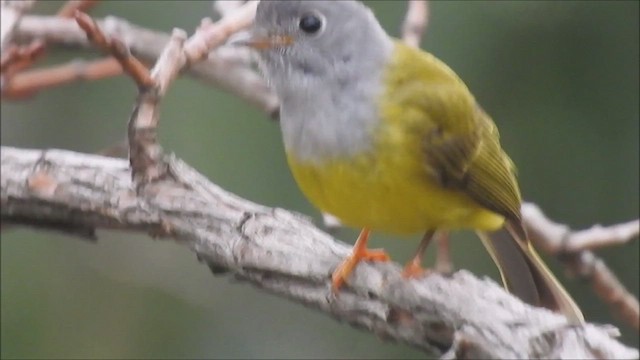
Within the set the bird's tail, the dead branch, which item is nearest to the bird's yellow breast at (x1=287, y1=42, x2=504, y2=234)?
the bird's tail

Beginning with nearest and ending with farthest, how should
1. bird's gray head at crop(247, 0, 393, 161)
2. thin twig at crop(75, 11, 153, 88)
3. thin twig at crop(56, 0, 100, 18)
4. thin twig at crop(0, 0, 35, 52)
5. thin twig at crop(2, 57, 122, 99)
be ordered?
1. thin twig at crop(75, 11, 153, 88)
2. bird's gray head at crop(247, 0, 393, 161)
3. thin twig at crop(56, 0, 100, 18)
4. thin twig at crop(0, 0, 35, 52)
5. thin twig at crop(2, 57, 122, 99)

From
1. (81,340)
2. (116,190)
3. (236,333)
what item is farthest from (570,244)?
(81,340)

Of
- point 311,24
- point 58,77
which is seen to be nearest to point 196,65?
point 58,77

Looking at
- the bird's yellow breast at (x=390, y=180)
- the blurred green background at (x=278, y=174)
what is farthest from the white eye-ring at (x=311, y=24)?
the blurred green background at (x=278, y=174)

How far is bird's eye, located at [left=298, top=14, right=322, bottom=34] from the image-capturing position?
2.12 m

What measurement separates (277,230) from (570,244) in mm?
722

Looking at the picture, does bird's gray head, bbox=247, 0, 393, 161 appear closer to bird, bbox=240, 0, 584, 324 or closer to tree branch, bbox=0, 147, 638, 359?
bird, bbox=240, 0, 584, 324

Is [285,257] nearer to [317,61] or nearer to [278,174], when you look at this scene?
[317,61]

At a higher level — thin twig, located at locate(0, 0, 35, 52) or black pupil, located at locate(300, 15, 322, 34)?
black pupil, located at locate(300, 15, 322, 34)

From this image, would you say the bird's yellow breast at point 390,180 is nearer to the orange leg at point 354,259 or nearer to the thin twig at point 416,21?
the orange leg at point 354,259

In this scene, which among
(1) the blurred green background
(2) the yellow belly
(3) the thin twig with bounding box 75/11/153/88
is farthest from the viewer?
(1) the blurred green background

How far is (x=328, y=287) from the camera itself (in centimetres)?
200

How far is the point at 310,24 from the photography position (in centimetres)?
213

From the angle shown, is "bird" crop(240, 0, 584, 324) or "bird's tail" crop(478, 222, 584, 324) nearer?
"bird" crop(240, 0, 584, 324)
